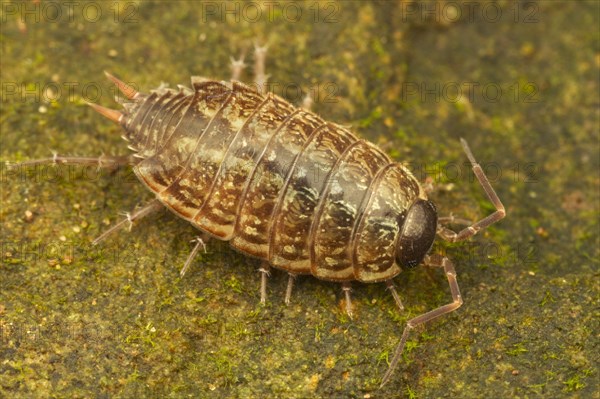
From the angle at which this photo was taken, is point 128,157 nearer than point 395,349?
No

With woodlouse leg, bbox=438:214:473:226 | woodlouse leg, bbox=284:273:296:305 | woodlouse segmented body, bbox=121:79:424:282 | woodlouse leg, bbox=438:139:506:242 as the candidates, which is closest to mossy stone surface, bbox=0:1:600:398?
woodlouse leg, bbox=284:273:296:305

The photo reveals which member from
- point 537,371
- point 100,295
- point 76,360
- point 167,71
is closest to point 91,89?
point 167,71

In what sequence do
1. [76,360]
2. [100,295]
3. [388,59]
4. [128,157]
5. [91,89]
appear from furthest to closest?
[388,59] → [91,89] → [128,157] → [100,295] → [76,360]

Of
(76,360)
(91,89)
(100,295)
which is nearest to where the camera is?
(76,360)

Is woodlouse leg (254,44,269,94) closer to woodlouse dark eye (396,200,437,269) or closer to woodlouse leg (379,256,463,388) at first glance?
woodlouse dark eye (396,200,437,269)

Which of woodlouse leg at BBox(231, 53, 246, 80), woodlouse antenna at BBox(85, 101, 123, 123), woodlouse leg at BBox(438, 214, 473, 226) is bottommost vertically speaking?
woodlouse leg at BBox(438, 214, 473, 226)

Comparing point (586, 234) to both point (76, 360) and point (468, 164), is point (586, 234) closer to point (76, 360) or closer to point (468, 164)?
point (468, 164)

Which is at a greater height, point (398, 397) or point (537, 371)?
point (537, 371)

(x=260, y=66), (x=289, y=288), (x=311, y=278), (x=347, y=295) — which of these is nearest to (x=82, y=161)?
(x=260, y=66)
